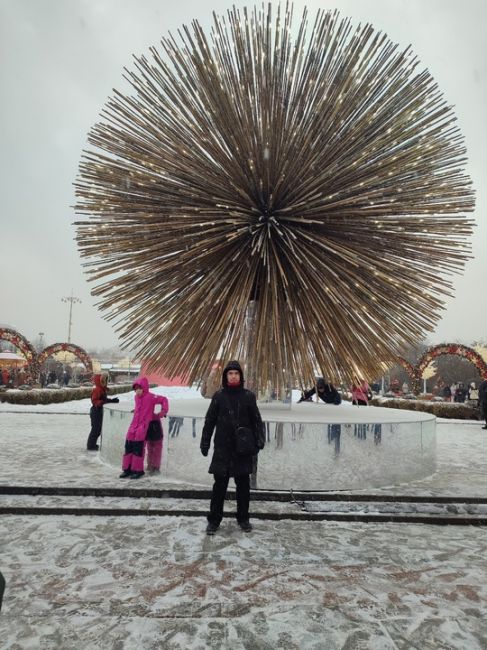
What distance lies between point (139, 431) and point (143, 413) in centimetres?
21

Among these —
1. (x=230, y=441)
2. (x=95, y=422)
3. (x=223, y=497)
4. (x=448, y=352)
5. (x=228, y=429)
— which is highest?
(x=448, y=352)

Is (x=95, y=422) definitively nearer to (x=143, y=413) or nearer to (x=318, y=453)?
(x=143, y=413)

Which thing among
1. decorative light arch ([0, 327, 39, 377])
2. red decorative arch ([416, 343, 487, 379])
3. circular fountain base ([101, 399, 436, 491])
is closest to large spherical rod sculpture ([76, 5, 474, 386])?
circular fountain base ([101, 399, 436, 491])

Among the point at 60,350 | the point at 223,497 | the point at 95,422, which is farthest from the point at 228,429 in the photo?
the point at 60,350

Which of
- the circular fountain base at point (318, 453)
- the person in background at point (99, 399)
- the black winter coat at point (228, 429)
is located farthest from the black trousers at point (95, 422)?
the black winter coat at point (228, 429)

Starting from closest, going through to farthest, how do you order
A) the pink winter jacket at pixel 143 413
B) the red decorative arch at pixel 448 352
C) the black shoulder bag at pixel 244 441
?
the black shoulder bag at pixel 244 441 → the pink winter jacket at pixel 143 413 → the red decorative arch at pixel 448 352

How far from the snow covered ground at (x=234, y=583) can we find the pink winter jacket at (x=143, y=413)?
33.4 inches

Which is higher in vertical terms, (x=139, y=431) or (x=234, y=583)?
(x=139, y=431)

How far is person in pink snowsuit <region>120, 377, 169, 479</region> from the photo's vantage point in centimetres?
502

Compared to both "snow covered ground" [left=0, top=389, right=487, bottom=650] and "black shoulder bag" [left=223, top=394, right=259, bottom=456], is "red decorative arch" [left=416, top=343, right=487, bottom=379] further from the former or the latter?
"black shoulder bag" [left=223, top=394, right=259, bottom=456]

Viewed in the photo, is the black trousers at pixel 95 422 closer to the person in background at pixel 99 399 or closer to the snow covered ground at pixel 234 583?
the person in background at pixel 99 399

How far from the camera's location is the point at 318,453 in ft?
15.4

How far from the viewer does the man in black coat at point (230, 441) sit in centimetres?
361

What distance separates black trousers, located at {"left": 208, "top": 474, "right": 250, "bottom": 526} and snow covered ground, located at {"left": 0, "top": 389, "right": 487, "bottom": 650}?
0.15 meters
